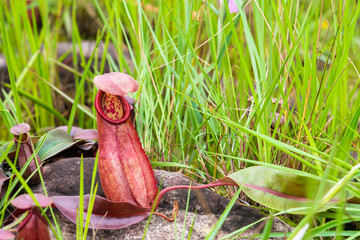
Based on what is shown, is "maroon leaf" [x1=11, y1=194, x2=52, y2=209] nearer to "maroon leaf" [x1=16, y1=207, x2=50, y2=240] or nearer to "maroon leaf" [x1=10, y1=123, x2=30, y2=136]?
"maroon leaf" [x1=16, y1=207, x2=50, y2=240]

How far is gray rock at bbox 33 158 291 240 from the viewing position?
87 cm

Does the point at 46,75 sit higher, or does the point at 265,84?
the point at 265,84

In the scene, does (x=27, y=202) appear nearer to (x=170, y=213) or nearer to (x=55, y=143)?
(x=170, y=213)

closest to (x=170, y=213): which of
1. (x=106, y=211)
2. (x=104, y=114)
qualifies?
(x=106, y=211)

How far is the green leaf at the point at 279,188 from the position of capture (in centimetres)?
87

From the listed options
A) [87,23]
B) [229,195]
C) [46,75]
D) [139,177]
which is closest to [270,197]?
[229,195]

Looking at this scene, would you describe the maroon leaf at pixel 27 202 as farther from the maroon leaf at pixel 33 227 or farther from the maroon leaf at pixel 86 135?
the maroon leaf at pixel 86 135

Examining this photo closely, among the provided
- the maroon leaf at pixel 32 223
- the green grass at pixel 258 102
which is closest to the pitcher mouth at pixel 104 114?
the green grass at pixel 258 102

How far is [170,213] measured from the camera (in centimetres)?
93

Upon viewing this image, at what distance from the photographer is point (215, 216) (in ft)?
3.03

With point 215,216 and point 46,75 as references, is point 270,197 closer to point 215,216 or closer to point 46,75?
point 215,216

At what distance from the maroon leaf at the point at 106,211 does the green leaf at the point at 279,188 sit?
0.22m

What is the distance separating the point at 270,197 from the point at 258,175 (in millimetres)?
53

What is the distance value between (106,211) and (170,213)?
14 cm
